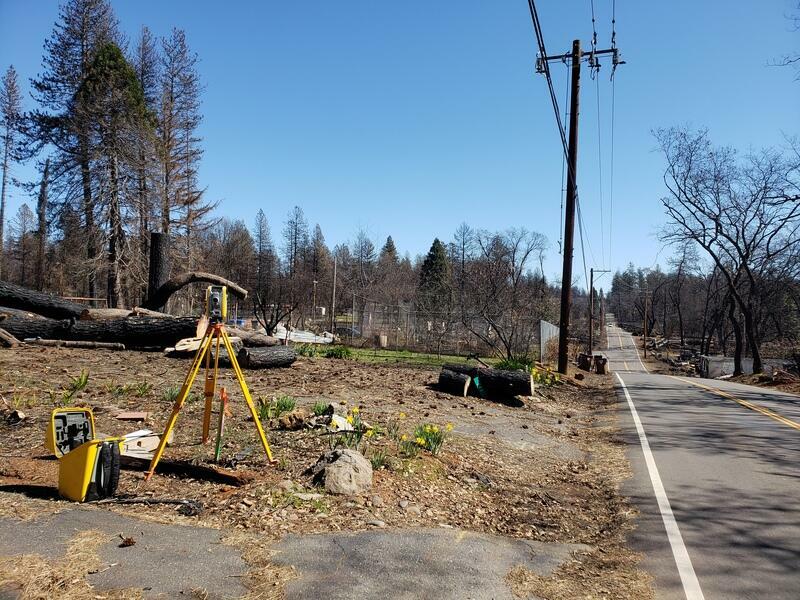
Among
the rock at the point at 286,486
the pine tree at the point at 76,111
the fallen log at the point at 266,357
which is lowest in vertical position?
the rock at the point at 286,486

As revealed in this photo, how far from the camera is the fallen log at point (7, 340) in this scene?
12891 mm

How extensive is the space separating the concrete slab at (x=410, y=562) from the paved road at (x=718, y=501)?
1053 mm

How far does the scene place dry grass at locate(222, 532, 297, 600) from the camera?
3.52 meters

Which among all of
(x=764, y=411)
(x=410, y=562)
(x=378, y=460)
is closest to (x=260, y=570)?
(x=410, y=562)

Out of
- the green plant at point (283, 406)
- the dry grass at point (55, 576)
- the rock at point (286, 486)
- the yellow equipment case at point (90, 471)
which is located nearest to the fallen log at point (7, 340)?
the green plant at point (283, 406)

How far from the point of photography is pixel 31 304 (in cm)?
1497

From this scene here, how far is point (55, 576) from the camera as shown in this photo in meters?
3.35

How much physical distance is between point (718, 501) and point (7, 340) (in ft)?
47.0

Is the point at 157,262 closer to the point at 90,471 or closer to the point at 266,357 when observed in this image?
the point at 266,357

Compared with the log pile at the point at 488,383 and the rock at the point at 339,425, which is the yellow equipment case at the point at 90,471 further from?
the log pile at the point at 488,383

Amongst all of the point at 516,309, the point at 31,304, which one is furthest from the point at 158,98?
the point at 516,309

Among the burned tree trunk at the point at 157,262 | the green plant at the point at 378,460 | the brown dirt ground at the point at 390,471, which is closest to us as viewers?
the brown dirt ground at the point at 390,471

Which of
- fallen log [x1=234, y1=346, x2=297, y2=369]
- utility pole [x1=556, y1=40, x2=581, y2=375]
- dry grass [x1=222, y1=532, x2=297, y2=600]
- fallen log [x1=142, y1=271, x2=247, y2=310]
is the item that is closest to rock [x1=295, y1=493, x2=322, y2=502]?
dry grass [x1=222, y1=532, x2=297, y2=600]

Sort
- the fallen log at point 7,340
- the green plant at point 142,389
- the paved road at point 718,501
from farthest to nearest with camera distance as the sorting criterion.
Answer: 1. the fallen log at point 7,340
2. the green plant at point 142,389
3. the paved road at point 718,501
